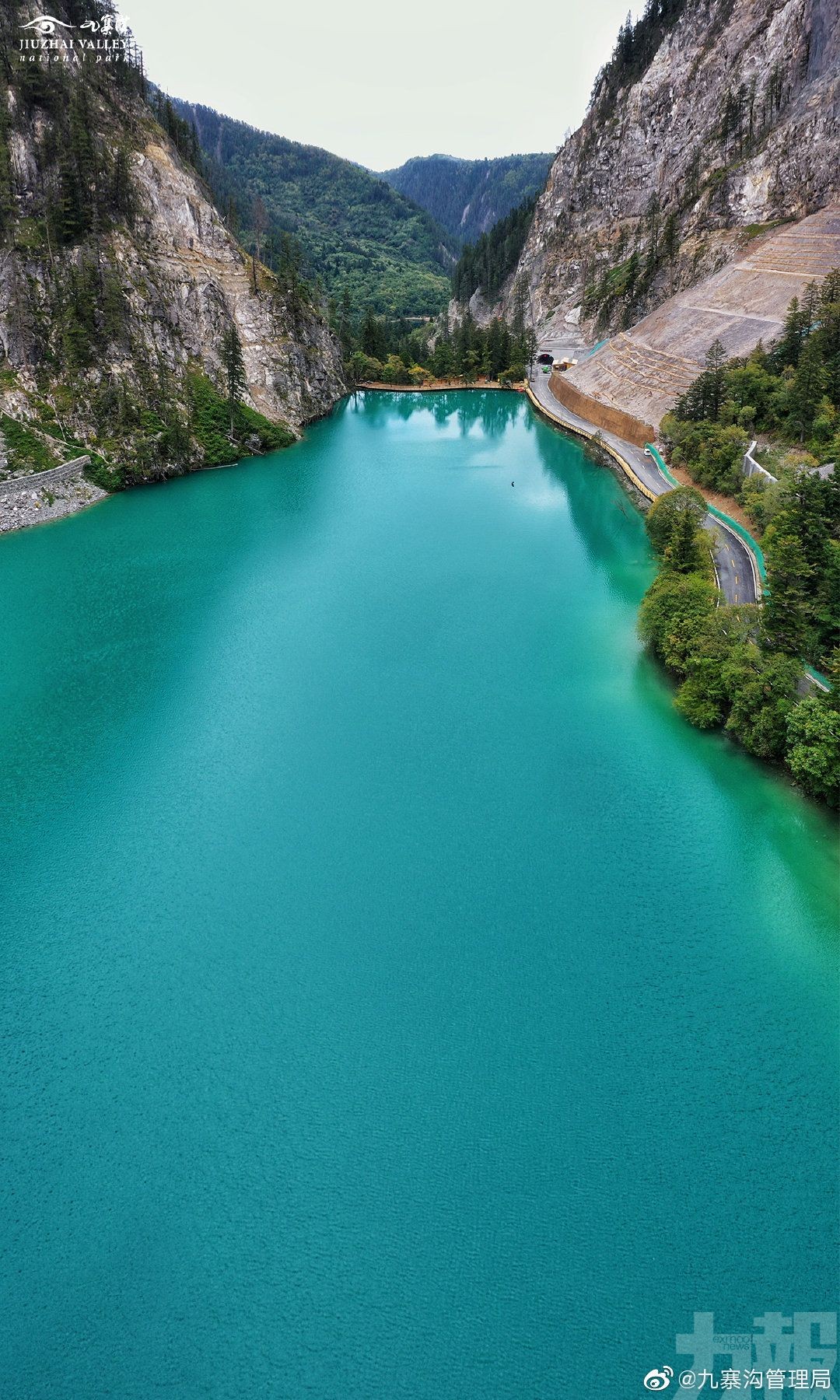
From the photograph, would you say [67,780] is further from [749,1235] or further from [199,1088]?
[749,1235]

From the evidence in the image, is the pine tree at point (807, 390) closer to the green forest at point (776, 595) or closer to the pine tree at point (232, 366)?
the green forest at point (776, 595)

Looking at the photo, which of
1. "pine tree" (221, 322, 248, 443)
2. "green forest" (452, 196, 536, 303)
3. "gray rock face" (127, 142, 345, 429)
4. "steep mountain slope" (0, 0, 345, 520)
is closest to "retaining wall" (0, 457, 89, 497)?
"steep mountain slope" (0, 0, 345, 520)

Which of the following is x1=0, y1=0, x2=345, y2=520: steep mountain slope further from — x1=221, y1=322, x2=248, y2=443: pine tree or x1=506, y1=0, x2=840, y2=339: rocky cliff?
x1=506, y1=0, x2=840, y2=339: rocky cliff

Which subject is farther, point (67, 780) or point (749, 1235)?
point (67, 780)

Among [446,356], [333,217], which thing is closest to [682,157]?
[446,356]

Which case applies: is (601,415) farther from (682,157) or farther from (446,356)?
(682,157)

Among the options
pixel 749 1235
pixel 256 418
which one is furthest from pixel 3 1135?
pixel 256 418
